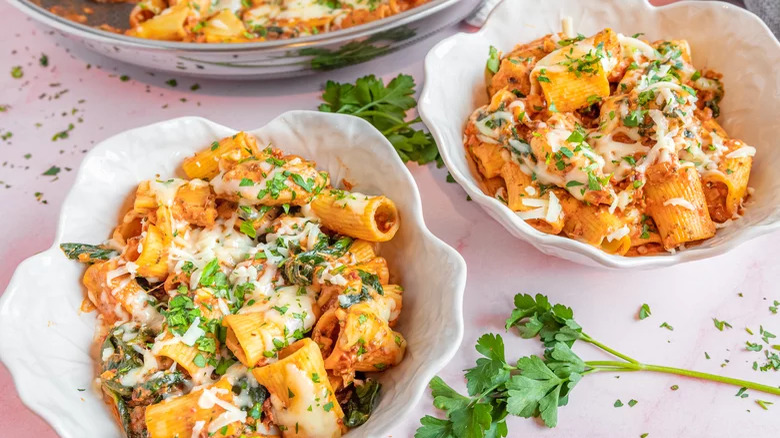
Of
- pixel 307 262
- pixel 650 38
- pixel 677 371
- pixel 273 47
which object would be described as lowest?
pixel 677 371

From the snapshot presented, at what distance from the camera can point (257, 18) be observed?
237 cm

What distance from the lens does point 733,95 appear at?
1907 millimetres

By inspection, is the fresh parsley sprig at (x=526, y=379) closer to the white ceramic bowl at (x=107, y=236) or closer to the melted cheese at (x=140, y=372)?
the white ceramic bowl at (x=107, y=236)

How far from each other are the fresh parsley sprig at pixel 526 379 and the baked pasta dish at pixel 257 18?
1195 mm

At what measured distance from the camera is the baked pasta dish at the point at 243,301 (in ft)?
4.63

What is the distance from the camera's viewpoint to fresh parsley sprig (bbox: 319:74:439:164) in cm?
204

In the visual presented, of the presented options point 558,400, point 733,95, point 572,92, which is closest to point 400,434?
point 558,400

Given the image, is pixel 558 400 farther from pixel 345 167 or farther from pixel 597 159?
pixel 345 167

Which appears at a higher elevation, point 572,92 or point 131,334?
point 572,92

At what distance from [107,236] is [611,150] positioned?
1354 millimetres

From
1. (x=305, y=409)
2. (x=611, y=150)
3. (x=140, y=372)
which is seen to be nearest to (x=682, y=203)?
(x=611, y=150)

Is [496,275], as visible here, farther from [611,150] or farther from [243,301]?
[243,301]

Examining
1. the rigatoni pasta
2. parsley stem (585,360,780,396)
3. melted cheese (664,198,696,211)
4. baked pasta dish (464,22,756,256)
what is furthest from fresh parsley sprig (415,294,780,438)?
the rigatoni pasta

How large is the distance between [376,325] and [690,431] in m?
0.84
